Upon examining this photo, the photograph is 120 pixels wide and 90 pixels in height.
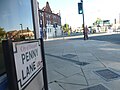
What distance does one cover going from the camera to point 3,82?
188cm

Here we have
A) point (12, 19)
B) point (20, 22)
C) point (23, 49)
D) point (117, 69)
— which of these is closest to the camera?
point (23, 49)

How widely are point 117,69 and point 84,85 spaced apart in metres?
2.04

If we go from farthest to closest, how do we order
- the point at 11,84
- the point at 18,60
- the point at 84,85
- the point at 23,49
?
the point at 84,85, the point at 23,49, the point at 18,60, the point at 11,84

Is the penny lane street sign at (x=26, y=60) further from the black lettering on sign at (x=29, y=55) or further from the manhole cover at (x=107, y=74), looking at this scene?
the manhole cover at (x=107, y=74)

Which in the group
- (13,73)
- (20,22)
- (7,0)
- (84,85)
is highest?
(7,0)

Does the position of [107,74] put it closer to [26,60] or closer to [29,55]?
[29,55]

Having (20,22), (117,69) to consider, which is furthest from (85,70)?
(20,22)

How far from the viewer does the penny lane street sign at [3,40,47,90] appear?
69.0 inches

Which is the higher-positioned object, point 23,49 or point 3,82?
point 23,49

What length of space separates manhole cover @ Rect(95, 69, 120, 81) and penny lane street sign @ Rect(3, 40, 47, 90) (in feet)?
11.8

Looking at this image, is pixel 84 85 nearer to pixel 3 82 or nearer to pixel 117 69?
pixel 117 69

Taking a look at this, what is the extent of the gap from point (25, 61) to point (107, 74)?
4506 mm

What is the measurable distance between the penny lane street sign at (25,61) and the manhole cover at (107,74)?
3590mm

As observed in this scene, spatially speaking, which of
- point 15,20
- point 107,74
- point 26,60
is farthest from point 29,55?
point 107,74
